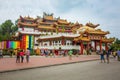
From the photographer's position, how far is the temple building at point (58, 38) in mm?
48375

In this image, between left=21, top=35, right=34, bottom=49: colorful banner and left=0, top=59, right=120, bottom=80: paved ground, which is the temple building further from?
left=0, top=59, right=120, bottom=80: paved ground

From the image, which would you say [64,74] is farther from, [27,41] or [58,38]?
[27,41]

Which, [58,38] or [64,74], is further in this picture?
[58,38]

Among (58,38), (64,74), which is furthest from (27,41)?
(64,74)

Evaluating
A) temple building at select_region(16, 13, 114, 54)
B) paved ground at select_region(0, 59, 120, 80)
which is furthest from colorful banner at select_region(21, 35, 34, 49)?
paved ground at select_region(0, 59, 120, 80)

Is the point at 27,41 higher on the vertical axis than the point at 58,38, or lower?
lower

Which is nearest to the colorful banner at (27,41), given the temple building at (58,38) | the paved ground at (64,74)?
the temple building at (58,38)

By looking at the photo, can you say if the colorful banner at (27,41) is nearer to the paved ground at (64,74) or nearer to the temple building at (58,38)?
the temple building at (58,38)

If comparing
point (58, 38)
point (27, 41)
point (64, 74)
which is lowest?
point (64, 74)

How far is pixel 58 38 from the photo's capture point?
48906 millimetres

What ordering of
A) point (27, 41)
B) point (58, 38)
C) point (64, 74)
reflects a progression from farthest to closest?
point (27, 41), point (58, 38), point (64, 74)

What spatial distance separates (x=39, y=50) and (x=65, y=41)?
23.0ft

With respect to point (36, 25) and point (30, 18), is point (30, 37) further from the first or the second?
point (30, 18)

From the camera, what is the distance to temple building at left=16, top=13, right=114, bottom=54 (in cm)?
4838
